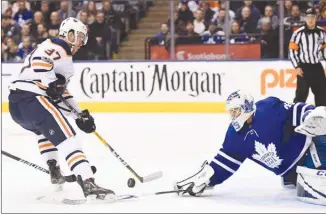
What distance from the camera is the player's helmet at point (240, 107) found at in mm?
3846

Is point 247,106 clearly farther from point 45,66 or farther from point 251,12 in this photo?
point 251,12

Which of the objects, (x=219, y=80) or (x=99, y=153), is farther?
(x=219, y=80)

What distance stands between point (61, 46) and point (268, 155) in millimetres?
1189

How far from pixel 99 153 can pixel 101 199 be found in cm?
188

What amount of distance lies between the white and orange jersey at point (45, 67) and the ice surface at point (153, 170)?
0.57 meters

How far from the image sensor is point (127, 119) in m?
7.83

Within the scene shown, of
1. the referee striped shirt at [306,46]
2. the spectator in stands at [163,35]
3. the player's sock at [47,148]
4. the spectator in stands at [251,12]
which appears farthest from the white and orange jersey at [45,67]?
the spectator in stands at [251,12]

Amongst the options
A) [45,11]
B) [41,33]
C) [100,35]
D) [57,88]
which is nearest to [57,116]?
[57,88]

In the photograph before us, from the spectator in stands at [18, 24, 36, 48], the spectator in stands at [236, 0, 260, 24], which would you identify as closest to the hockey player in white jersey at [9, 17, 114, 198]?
the spectator in stands at [236, 0, 260, 24]

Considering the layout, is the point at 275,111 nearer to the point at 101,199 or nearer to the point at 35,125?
the point at 101,199

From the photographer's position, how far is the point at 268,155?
3.92 meters

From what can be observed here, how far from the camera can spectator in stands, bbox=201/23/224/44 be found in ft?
28.3

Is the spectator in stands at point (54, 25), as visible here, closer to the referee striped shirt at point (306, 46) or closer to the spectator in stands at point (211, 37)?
the spectator in stands at point (211, 37)

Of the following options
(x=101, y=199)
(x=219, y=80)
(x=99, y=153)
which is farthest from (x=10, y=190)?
(x=219, y=80)
